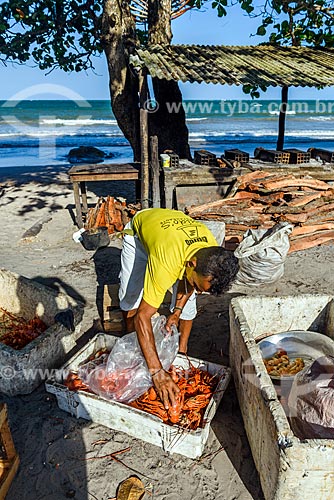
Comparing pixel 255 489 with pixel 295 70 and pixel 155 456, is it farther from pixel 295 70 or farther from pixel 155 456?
pixel 295 70

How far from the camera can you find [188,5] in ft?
29.9

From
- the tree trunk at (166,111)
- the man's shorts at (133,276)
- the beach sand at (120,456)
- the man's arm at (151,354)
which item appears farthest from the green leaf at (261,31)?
the man's arm at (151,354)

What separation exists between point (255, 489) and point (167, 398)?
0.81 meters

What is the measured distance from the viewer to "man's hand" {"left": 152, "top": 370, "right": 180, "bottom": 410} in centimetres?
277

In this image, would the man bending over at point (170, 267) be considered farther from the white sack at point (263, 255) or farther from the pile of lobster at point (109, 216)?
the pile of lobster at point (109, 216)

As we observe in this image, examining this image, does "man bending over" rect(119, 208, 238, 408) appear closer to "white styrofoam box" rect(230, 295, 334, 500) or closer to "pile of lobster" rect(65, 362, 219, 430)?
"pile of lobster" rect(65, 362, 219, 430)

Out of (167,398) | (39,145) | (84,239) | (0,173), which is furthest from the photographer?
(39,145)

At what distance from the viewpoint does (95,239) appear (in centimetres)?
679

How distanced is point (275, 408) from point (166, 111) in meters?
8.26

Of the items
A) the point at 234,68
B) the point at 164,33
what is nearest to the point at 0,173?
the point at 164,33

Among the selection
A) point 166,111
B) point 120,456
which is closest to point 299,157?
point 166,111

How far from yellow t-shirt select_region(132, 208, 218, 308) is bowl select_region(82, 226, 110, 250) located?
3.71m

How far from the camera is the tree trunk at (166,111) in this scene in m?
8.60

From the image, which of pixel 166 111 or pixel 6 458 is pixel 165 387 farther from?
pixel 166 111
